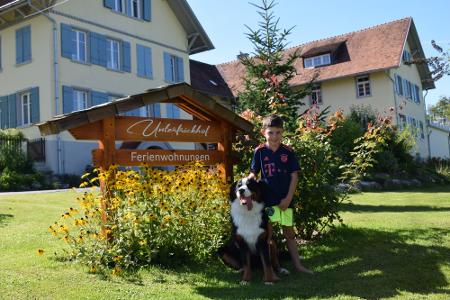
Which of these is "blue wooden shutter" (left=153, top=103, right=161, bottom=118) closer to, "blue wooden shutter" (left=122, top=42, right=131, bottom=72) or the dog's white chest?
"blue wooden shutter" (left=122, top=42, right=131, bottom=72)

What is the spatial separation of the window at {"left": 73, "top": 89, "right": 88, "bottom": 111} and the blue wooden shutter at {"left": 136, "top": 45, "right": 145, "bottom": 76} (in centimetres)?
361

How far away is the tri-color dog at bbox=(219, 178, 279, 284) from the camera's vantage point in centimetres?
550

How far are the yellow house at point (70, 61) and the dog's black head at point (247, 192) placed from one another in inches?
634

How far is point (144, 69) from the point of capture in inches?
1000

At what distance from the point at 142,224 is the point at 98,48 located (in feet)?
59.9

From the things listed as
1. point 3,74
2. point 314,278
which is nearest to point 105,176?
point 314,278

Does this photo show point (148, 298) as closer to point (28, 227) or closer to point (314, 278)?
point (314, 278)

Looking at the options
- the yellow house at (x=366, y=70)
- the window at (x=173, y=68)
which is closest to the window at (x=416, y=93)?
the yellow house at (x=366, y=70)

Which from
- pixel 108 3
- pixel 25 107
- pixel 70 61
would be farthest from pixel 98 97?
pixel 108 3

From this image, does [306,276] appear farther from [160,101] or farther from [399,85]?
[399,85]

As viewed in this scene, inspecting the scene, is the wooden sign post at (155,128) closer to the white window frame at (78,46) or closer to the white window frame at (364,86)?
the white window frame at (78,46)

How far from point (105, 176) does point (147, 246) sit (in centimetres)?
96

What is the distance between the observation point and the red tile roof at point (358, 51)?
31875 mm

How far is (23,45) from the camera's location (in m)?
21.9
